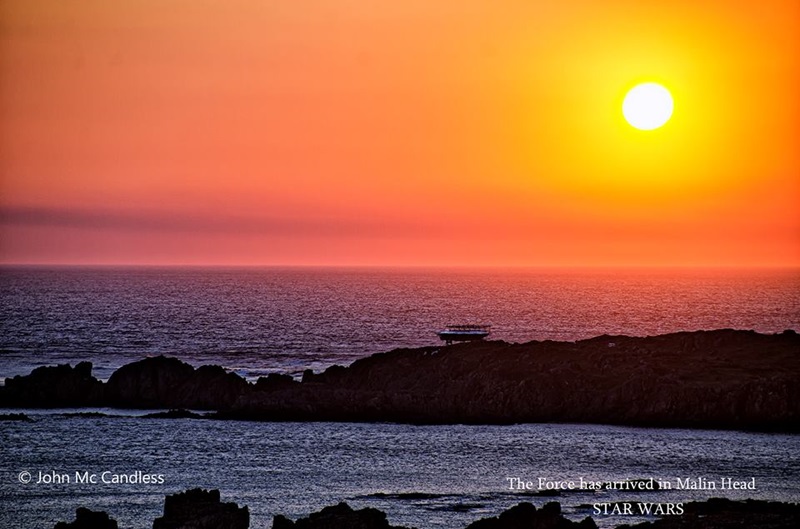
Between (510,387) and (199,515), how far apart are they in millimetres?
36111

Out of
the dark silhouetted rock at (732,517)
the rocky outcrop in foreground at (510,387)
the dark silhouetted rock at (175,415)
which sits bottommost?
the dark silhouetted rock at (175,415)

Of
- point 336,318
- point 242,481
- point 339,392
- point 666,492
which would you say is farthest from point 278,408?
point 336,318

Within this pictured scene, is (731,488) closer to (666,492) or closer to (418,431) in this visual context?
(666,492)

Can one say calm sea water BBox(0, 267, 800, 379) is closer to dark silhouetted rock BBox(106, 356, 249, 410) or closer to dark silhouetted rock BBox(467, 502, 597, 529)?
dark silhouetted rock BBox(106, 356, 249, 410)

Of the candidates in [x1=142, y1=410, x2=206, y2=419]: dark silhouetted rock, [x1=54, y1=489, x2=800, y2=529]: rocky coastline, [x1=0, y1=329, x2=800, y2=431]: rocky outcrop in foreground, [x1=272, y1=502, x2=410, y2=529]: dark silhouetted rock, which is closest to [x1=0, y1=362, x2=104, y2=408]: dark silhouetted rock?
[x1=0, y1=329, x2=800, y2=431]: rocky outcrop in foreground

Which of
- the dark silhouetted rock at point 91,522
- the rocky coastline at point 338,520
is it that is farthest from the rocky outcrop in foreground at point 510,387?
the dark silhouetted rock at point 91,522

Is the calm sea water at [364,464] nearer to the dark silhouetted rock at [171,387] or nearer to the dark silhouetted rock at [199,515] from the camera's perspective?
the dark silhouetted rock at [171,387]

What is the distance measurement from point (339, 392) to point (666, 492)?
86.3ft

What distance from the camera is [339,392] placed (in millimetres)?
69250

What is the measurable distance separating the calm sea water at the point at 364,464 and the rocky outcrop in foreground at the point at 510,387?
7.76 feet

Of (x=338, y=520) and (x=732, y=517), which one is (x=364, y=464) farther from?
(x=732, y=517)

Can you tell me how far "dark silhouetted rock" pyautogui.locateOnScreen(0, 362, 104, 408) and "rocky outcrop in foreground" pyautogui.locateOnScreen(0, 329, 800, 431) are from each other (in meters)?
0.07

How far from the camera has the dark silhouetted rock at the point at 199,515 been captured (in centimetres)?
3388

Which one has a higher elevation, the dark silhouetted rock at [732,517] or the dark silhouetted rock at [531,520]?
the dark silhouetted rock at [531,520]
